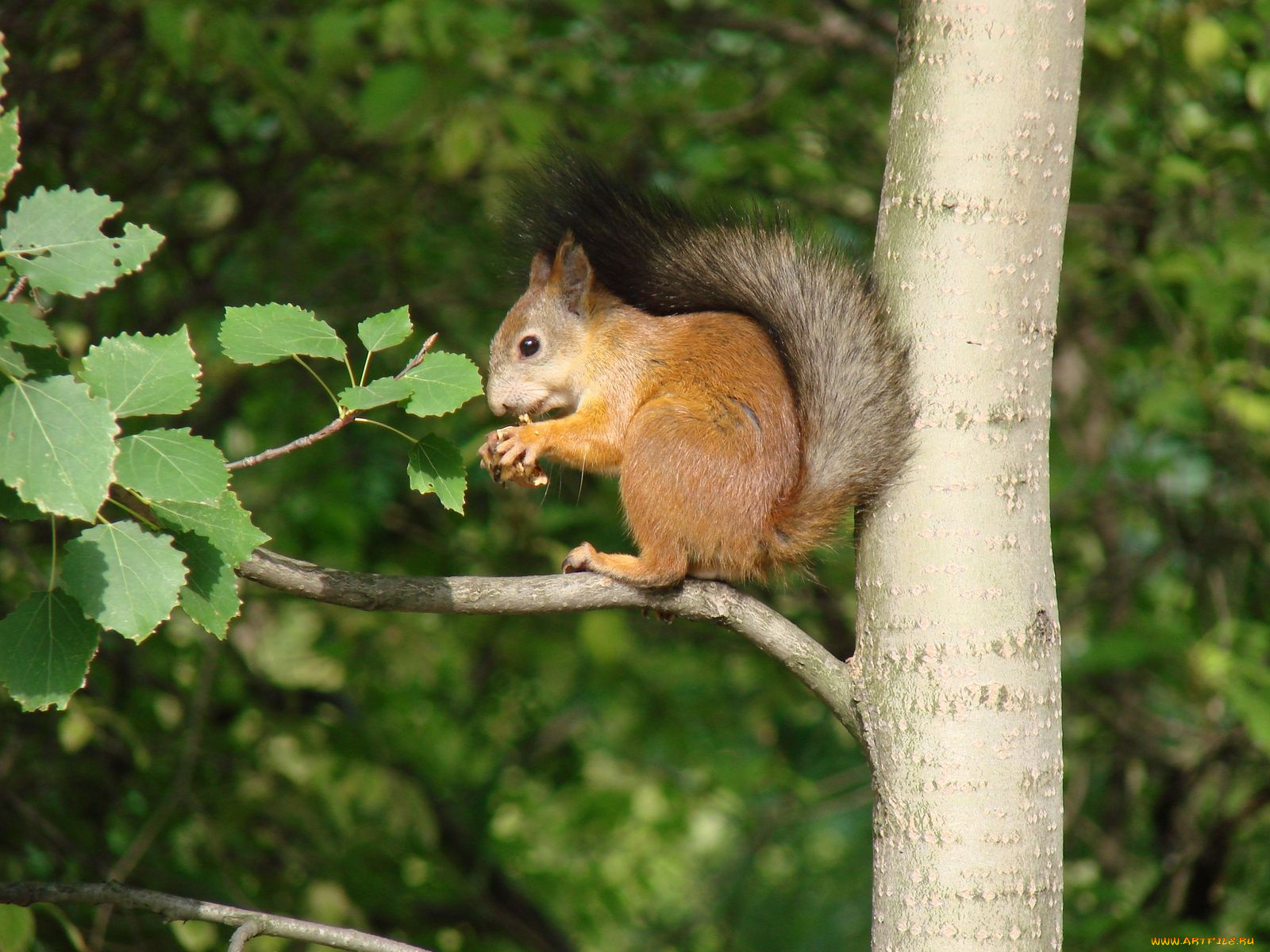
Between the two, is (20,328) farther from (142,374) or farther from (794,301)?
(794,301)

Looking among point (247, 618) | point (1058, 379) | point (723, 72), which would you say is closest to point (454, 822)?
point (247, 618)

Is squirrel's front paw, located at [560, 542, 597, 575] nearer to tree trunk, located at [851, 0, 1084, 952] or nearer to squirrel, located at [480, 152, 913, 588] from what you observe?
squirrel, located at [480, 152, 913, 588]

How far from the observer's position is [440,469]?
42.4 inches

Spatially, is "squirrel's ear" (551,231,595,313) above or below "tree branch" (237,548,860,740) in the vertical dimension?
above

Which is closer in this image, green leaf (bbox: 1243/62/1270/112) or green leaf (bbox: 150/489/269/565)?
green leaf (bbox: 150/489/269/565)

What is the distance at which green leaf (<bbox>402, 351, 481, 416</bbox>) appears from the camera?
995 mm

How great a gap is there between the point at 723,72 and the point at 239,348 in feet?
6.85

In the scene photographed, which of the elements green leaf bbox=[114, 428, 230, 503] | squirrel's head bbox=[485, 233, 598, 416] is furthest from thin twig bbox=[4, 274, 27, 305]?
squirrel's head bbox=[485, 233, 598, 416]

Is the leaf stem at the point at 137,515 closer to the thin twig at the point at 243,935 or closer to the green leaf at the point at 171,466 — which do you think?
the green leaf at the point at 171,466

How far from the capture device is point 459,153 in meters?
2.46

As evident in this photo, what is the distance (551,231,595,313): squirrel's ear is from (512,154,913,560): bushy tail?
0.06 metres

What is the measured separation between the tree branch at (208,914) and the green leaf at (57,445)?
0.44 meters

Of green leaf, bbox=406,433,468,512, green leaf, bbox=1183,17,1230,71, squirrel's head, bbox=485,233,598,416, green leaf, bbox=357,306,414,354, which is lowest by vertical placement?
green leaf, bbox=406,433,468,512

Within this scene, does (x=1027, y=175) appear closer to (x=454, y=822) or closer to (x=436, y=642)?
(x=436, y=642)
